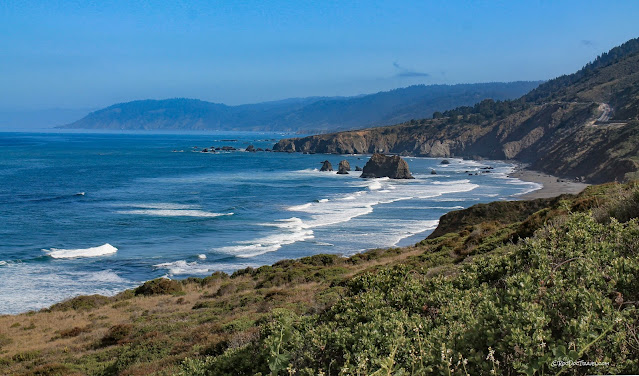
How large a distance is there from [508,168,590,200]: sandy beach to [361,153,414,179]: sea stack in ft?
60.5

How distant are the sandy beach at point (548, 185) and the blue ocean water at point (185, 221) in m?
2.92

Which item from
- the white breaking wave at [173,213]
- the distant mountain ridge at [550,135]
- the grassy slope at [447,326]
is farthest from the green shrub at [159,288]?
the distant mountain ridge at [550,135]

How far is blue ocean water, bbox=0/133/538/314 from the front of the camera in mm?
30406

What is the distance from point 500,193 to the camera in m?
61.8

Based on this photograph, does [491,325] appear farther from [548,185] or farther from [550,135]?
[550,135]

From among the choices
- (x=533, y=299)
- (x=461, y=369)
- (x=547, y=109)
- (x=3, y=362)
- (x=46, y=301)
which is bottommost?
(x=46, y=301)

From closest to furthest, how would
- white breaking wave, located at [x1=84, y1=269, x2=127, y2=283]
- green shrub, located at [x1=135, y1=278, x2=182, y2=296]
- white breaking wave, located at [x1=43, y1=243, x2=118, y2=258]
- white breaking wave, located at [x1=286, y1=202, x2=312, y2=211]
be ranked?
green shrub, located at [x1=135, y1=278, x2=182, y2=296], white breaking wave, located at [x1=84, y1=269, x2=127, y2=283], white breaking wave, located at [x1=43, y1=243, x2=118, y2=258], white breaking wave, located at [x1=286, y1=202, x2=312, y2=211]

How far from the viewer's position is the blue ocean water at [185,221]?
3041 centimetres

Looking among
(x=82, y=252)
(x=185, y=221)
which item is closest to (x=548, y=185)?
(x=185, y=221)

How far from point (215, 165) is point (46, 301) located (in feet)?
281

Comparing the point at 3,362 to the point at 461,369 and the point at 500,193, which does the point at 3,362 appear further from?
the point at 500,193

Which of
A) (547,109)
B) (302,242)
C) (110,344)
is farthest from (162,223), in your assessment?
(547,109)

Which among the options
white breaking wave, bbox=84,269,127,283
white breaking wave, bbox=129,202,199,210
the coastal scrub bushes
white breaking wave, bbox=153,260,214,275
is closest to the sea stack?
white breaking wave, bbox=129,202,199,210

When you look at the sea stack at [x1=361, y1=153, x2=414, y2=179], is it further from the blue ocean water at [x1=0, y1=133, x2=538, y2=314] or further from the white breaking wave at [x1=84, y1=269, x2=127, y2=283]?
the white breaking wave at [x1=84, y1=269, x2=127, y2=283]
